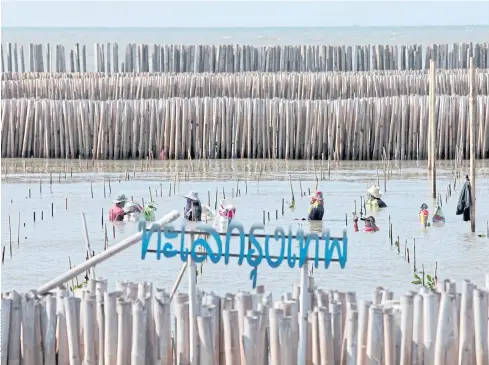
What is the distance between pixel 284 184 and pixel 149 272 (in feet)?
26.5

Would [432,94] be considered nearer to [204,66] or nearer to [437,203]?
[437,203]

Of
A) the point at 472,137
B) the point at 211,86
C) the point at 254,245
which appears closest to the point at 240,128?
the point at 211,86

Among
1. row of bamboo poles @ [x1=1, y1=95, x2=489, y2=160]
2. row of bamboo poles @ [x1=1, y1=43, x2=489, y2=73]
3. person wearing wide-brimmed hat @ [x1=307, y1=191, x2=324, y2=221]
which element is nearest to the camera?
person wearing wide-brimmed hat @ [x1=307, y1=191, x2=324, y2=221]

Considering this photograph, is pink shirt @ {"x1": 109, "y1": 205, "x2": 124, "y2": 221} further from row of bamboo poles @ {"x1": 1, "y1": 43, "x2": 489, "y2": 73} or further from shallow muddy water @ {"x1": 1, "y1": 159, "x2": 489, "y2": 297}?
row of bamboo poles @ {"x1": 1, "y1": 43, "x2": 489, "y2": 73}

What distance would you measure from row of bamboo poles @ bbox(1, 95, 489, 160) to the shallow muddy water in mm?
610

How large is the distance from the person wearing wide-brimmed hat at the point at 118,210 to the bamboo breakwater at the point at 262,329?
8.89m

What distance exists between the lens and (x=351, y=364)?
9.31 m

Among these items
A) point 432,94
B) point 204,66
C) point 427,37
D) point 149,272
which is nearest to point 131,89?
point 204,66

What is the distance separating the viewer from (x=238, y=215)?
19078 millimetres

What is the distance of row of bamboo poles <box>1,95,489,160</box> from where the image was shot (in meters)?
26.4

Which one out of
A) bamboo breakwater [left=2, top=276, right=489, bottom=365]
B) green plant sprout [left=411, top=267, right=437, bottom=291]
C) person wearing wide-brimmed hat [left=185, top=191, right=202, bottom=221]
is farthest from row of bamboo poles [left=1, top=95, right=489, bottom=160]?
bamboo breakwater [left=2, top=276, right=489, bottom=365]

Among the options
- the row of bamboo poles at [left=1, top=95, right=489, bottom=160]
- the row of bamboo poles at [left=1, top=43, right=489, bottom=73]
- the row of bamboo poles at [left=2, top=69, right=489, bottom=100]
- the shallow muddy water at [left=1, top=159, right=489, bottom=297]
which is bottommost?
the shallow muddy water at [left=1, top=159, right=489, bottom=297]

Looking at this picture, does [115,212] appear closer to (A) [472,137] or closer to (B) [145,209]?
(B) [145,209]

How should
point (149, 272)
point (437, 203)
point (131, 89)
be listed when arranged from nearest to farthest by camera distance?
point (149, 272), point (437, 203), point (131, 89)
